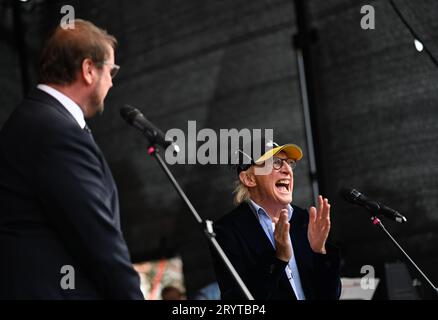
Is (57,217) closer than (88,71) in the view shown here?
Yes

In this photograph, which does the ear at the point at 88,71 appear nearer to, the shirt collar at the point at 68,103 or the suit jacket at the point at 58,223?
the shirt collar at the point at 68,103

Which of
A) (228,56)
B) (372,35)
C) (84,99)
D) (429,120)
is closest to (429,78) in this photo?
(429,120)

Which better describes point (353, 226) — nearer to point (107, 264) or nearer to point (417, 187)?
point (417, 187)

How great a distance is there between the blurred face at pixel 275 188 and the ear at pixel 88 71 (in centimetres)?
134

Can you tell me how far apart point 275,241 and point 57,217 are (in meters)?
1.14

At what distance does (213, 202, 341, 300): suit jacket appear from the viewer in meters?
2.78

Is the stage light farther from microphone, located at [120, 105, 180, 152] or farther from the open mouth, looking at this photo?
microphone, located at [120, 105, 180, 152]

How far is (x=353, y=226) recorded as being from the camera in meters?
5.55

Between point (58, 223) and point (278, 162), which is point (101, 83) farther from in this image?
point (278, 162)

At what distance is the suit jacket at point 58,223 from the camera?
5.93 ft

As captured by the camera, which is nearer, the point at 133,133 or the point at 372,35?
the point at 372,35

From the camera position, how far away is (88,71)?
6.77ft

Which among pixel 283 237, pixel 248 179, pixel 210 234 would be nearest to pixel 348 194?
pixel 248 179

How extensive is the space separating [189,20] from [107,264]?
204 inches
